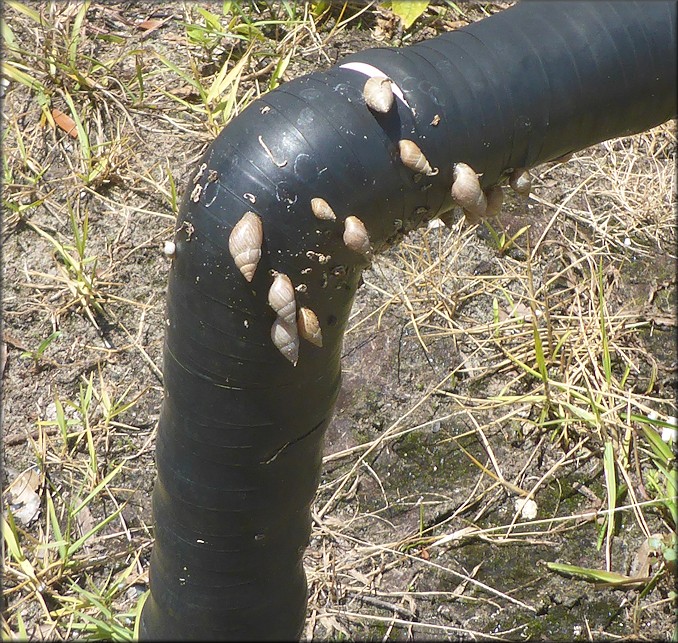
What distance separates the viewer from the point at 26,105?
2.75m

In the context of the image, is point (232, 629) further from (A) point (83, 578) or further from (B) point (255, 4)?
(B) point (255, 4)

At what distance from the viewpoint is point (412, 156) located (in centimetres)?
117

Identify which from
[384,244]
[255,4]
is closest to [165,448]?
[384,244]

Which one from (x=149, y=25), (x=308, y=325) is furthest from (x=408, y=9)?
(x=308, y=325)

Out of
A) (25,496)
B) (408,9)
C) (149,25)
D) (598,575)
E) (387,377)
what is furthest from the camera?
(149,25)

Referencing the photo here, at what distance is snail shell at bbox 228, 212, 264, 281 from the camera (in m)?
1.12

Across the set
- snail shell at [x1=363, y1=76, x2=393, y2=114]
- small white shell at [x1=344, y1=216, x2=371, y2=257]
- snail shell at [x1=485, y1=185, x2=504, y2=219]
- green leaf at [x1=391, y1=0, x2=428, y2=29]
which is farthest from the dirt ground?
snail shell at [x1=363, y1=76, x2=393, y2=114]

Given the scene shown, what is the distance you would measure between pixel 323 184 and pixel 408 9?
1.83 meters

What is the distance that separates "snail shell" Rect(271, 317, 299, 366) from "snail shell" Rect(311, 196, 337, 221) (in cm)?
16

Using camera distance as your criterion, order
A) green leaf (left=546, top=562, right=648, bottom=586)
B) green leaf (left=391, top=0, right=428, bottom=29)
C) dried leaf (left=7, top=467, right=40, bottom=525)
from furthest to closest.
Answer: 1. green leaf (left=391, top=0, right=428, bottom=29)
2. dried leaf (left=7, top=467, right=40, bottom=525)
3. green leaf (left=546, top=562, right=648, bottom=586)

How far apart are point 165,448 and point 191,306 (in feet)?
0.98

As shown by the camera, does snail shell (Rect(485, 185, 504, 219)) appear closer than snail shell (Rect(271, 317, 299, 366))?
No

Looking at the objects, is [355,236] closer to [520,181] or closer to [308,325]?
[308,325]

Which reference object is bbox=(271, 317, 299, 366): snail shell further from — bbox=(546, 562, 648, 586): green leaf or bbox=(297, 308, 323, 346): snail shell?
bbox=(546, 562, 648, 586): green leaf
